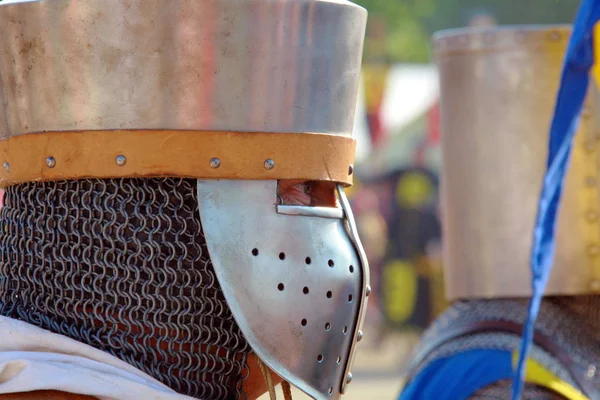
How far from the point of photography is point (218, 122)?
201 centimetres

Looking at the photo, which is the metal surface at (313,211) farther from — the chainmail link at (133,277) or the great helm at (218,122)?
the chainmail link at (133,277)

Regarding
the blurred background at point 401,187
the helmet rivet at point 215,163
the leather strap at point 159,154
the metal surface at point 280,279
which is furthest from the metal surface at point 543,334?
the blurred background at point 401,187

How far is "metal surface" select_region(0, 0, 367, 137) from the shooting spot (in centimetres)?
197

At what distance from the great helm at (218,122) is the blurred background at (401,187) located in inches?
392

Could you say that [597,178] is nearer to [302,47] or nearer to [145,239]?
[302,47]

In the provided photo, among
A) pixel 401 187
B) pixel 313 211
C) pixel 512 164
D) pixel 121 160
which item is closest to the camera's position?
pixel 121 160

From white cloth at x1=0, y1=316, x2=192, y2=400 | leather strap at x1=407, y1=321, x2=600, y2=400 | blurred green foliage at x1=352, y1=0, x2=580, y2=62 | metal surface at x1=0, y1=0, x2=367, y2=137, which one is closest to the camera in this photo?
white cloth at x1=0, y1=316, x2=192, y2=400

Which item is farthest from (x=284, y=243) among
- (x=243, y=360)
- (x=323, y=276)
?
(x=243, y=360)

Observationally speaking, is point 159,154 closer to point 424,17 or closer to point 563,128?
point 563,128

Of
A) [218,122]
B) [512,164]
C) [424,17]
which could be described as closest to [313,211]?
[218,122]

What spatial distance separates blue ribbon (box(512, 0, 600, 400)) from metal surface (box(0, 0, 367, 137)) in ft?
3.03

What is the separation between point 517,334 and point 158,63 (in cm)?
174

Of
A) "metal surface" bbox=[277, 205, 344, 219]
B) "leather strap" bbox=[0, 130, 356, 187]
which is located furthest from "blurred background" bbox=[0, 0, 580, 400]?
"leather strap" bbox=[0, 130, 356, 187]

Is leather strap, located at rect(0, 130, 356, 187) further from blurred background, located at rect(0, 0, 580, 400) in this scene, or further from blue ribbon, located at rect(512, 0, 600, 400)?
blurred background, located at rect(0, 0, 580, 400)
